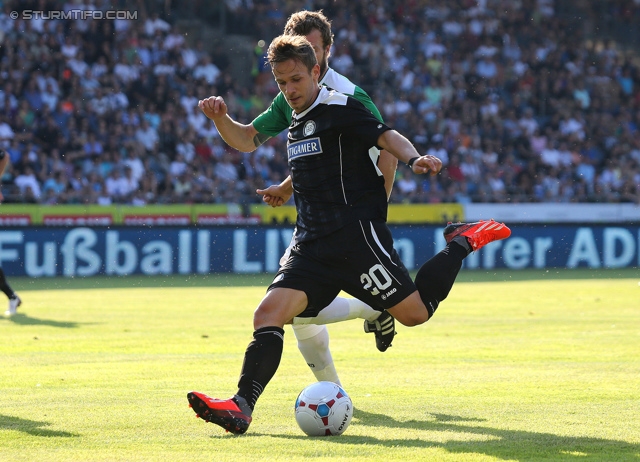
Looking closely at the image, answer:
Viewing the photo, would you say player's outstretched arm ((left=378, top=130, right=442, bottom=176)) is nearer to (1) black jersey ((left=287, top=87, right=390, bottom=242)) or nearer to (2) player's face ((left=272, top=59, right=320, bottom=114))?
(1) black jersey ((left=287, top=87, right=390, bottom=242))

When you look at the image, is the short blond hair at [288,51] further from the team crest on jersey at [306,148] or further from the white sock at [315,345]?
the white sock at [315,345]

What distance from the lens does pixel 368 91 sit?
26.9 metres

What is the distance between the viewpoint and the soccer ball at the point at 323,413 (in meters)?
5.62

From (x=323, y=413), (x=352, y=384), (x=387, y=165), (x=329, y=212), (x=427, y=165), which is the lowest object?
(x=352, y=384)

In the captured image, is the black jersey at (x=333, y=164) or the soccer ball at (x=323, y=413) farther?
the black jersey at (x=333, y=164)

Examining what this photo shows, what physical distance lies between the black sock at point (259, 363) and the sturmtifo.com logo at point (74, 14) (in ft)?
64.3

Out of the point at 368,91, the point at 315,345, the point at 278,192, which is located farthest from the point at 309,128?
the point at 368,91

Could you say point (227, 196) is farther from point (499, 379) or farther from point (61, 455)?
point (61, 455)

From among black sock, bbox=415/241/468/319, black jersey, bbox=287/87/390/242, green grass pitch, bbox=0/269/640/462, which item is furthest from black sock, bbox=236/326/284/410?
black sock, bbox=415/241/468/319

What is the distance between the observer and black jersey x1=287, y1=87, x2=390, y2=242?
5.96 m


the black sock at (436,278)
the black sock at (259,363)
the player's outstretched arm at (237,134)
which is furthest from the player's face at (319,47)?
the black sock at (259,363)

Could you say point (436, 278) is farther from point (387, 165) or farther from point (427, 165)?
point (427, 165)

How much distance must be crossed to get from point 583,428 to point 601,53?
1057 inches

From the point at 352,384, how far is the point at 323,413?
6.51 feet
